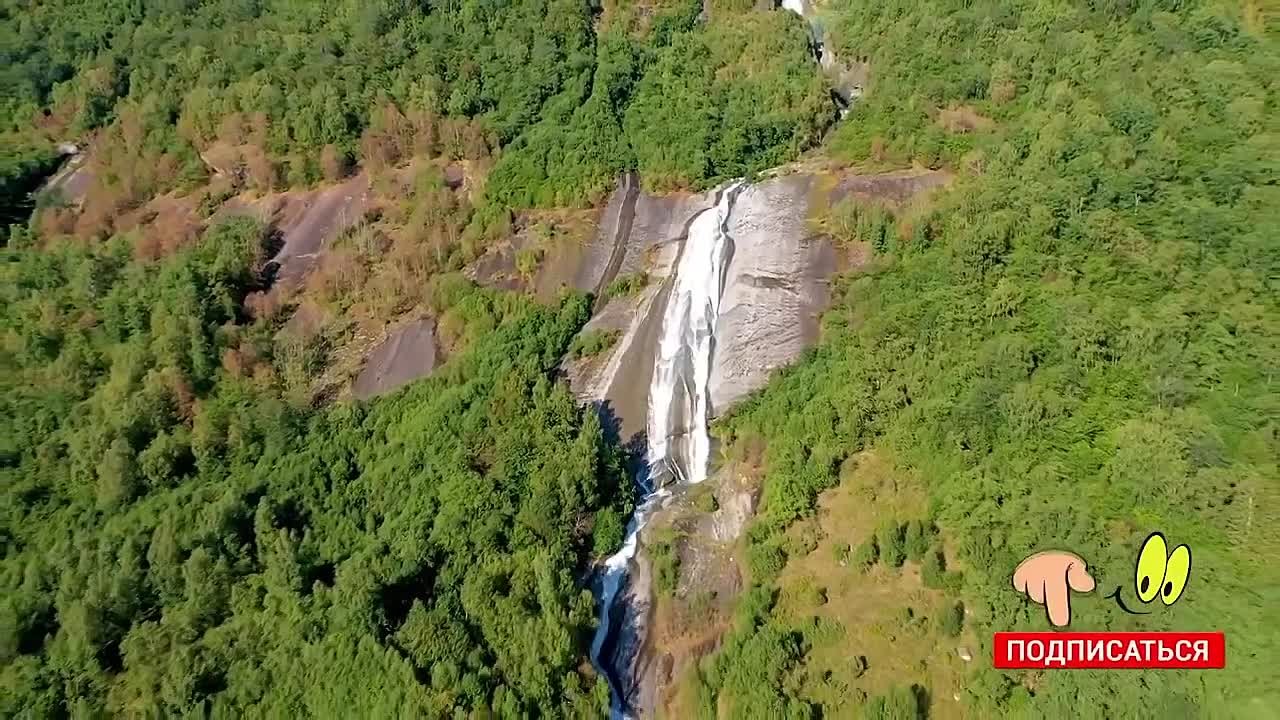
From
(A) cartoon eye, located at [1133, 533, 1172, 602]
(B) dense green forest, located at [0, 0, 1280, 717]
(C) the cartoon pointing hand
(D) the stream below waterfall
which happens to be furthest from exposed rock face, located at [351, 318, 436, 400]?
(A) cartoon eye, located at [1133, 533, 1172, 602]

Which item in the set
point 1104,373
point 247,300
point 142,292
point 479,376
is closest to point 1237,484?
point 1104,373

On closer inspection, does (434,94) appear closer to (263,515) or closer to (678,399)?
(678,399)

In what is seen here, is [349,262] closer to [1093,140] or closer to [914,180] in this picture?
[914,180]

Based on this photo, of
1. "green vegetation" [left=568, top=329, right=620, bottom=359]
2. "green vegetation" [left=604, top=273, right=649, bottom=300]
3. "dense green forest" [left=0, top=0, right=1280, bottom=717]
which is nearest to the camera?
"dense green forest" [left=0, top=0, right=1280, bottom=717]

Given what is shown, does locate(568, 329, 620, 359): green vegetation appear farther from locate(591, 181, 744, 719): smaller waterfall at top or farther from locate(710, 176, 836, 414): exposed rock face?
locate(710, 176, 836, 414): exposed rock face

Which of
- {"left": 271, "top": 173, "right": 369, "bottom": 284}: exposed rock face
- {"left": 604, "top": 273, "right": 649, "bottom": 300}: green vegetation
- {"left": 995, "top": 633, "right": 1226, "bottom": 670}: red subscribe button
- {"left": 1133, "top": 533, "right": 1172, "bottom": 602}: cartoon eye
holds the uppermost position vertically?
{"left": 271, "top": 173, "right": 369, "bottom": 284}: exposed rock face

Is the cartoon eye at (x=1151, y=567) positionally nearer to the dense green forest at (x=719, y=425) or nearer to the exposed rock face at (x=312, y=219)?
the dense green forest at (x=719, y=425)

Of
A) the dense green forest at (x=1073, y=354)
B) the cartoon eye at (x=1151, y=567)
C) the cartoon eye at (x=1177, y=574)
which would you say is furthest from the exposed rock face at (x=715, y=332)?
the cartoon eye at (x=1177, y=574)

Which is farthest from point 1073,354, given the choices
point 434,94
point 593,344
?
point 434,94
